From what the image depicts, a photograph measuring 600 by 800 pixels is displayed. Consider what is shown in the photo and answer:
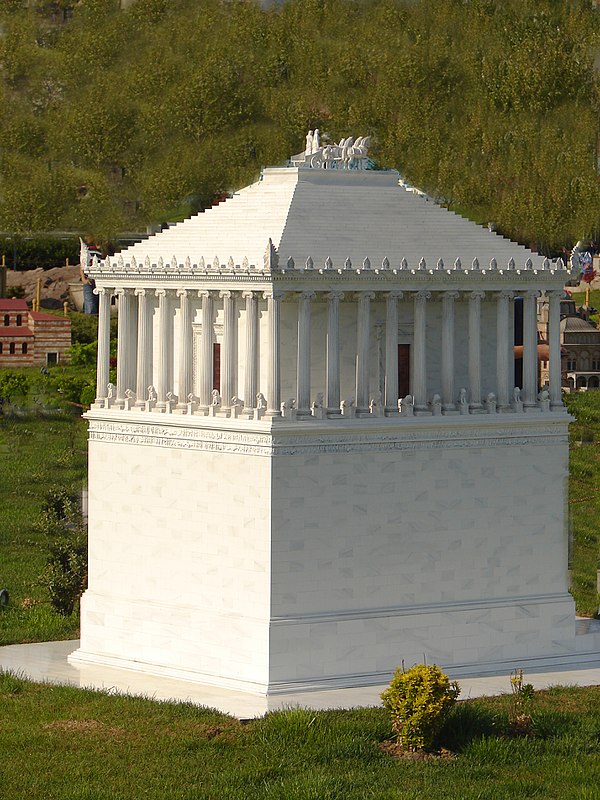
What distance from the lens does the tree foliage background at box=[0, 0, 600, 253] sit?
2771 inches

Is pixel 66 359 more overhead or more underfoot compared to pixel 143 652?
more overhead

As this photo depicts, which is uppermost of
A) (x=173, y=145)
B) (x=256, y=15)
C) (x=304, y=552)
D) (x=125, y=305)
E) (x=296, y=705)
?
(x=256, y=15)

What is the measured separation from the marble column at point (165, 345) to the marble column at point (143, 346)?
8.5 inches

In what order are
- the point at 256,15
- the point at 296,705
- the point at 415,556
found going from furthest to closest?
the point at 256,15 → the point at 415,556 → the point at 296,705

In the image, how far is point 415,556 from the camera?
102 feet

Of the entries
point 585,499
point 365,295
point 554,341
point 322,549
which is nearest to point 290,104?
point 585,499

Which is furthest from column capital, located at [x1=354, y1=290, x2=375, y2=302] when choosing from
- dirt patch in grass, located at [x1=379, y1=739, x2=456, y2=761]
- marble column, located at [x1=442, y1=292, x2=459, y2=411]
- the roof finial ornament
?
dirt patch in grass, located at [x1=379, y1=739, x2=456, y2=761]

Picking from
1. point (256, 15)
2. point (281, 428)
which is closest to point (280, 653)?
point (281, 428)

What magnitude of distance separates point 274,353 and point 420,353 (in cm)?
246

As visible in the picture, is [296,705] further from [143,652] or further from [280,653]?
[143,652]

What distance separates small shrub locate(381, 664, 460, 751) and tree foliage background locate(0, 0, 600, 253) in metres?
39.2

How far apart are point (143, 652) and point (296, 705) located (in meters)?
3.32

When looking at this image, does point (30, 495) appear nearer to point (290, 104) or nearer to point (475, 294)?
point (475, 294)

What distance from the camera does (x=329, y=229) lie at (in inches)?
1222
